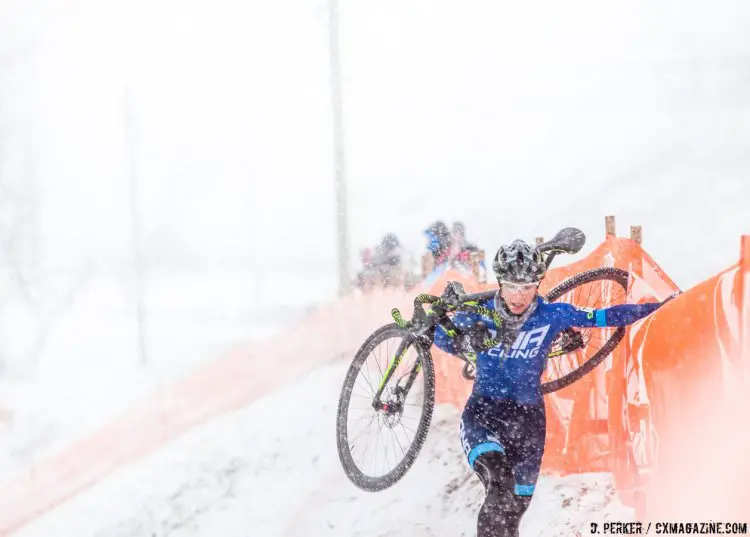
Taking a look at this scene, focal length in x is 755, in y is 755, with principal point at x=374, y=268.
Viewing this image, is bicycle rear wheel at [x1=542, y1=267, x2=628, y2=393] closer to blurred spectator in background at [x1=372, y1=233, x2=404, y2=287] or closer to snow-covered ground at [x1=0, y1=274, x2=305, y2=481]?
blurred spectator in background at [x1=372, y1=233, x2=404, y2=287]

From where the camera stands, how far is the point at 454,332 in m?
4.84

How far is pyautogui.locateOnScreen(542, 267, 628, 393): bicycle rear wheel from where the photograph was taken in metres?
5.19

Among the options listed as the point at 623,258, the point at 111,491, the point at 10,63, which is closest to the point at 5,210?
the point at 10,63

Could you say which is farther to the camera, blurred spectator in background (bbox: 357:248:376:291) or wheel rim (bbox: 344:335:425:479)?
blurred spectator in background (bbox: 357:248:376:291)

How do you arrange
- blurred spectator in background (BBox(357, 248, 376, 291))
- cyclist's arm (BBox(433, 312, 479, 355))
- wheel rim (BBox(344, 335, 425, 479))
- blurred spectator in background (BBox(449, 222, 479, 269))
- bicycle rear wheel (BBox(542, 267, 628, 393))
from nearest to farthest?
1. cyclist's arm (BBox(433, 312, 479, 355))
2. bicycle rear wheel (BBox(542, 267, 628, 393))
3. wheel rim (BBox(344, 335, 425, 479))
4. blurred spectator in background (BBox(449, 222, 479, 269))
5. blurred spectator in background (BBox(357, 248, 376, 291))

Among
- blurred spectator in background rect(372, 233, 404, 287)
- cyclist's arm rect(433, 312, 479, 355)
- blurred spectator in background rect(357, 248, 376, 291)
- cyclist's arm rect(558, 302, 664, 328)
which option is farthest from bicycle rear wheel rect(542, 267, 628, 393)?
blurred spectator in background rect(357, 248, 376, 291)

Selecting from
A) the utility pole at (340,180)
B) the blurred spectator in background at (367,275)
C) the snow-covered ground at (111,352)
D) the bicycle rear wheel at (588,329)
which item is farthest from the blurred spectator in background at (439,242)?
the snow-covered ground at (111,352)

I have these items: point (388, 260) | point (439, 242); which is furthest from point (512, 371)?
point (388, 260)

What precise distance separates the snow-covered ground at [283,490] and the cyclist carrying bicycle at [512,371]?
1.03m

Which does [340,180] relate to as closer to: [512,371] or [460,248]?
[460,248]

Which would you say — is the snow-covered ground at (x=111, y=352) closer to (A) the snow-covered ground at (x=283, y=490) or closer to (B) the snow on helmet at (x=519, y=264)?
(A) the snow-covered ground at (x=283, y=490)

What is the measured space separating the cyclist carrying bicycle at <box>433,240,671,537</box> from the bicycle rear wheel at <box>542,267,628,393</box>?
48 cm

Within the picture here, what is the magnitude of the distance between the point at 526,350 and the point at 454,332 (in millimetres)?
489

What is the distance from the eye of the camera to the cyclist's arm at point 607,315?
435 centimetres
